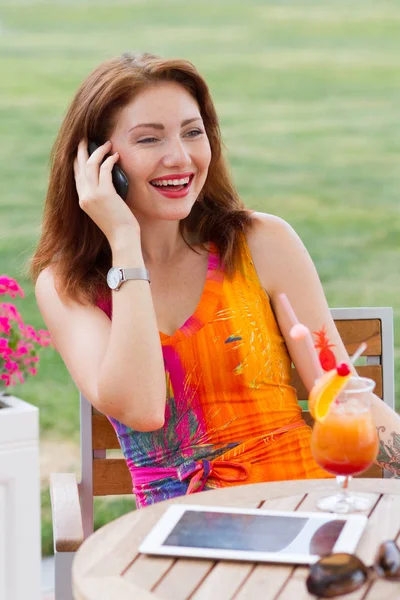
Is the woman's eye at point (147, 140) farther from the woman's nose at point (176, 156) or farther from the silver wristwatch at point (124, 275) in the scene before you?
the silver wristwatch at point (124, 275)

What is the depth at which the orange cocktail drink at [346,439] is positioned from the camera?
1537 millimetres

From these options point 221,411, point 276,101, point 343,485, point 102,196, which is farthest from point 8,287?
point 276,101

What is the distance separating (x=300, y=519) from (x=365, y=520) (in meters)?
0.09

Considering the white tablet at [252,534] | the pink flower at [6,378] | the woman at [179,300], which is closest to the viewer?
the white tablet at [252,534]

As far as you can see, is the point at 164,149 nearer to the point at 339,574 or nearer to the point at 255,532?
the point at 255,532

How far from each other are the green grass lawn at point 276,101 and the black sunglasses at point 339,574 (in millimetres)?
3717

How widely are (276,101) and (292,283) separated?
4.20m

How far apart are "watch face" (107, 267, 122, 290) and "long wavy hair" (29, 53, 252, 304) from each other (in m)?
0.11

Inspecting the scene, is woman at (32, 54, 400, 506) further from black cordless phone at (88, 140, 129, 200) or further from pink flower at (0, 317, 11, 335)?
pink flower at (0, 317, 11, 335)

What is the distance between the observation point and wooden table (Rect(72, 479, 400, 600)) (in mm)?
1333

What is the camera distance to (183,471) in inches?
82.1

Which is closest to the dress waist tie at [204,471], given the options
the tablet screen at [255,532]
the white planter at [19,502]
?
the white planter at [19,502]

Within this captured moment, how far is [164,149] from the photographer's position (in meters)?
2.13

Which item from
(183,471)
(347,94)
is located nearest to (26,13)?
(347,94)
